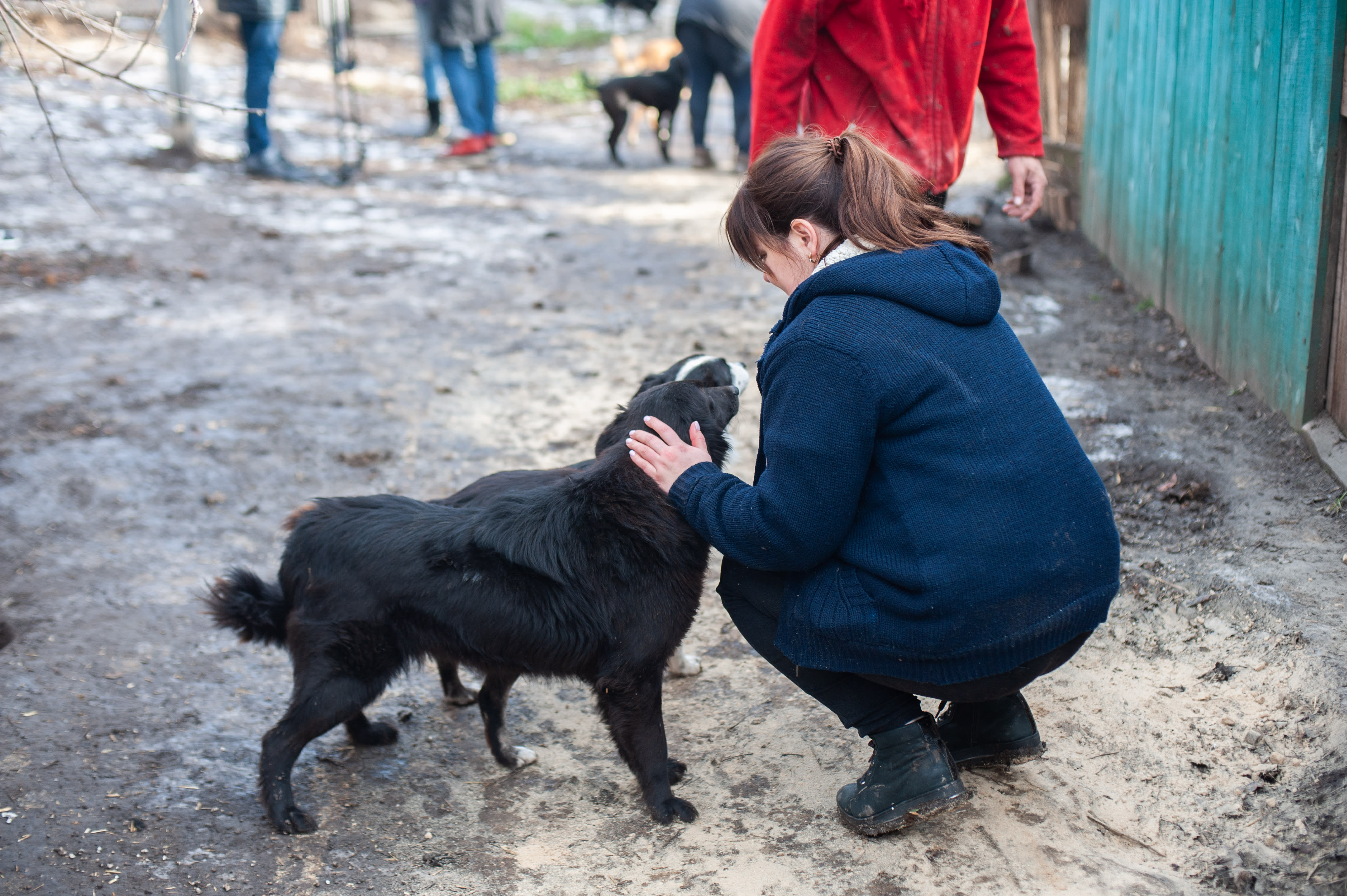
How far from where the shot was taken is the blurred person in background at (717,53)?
1004cm

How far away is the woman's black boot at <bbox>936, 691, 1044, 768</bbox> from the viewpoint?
2.57 meters

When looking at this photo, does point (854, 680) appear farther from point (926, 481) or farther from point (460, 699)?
point (460, 699)

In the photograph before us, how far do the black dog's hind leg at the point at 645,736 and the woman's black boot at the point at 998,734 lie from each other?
70 centimetres

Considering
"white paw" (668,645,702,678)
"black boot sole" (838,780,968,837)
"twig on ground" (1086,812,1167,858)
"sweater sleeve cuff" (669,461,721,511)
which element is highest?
"sweater sleeve cuff" (669,461,721,511)

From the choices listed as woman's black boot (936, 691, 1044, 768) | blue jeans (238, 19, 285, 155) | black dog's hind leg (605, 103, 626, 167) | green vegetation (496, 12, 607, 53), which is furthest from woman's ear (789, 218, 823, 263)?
green vegetation (496, 12, 607, 53)

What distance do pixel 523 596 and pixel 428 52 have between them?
10237 mm

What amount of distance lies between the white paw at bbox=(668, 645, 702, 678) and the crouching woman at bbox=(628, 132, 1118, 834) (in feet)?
3.02

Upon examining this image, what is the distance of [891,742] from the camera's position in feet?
7.98

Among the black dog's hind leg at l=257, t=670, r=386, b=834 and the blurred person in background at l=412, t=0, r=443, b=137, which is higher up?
the blurred person in background at l=412, t=0, r=443, b=137

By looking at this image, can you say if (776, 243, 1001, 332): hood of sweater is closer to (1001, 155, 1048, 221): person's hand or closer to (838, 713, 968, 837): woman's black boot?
(838, 713, 968, 837): woman's black boot

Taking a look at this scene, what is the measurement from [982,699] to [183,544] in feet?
10.4

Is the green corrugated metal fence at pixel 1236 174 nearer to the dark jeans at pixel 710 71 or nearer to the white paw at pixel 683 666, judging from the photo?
the white paw at pixel 683 666

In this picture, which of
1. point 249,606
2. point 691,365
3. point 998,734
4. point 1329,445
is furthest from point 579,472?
point 1329,445

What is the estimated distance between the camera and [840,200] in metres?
2.27
